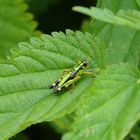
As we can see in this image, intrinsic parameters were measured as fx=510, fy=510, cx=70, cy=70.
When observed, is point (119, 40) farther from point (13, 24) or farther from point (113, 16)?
point (13, 24)

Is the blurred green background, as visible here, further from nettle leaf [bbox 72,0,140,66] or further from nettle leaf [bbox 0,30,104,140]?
nettle leaf [bbox 0,30,104,140]

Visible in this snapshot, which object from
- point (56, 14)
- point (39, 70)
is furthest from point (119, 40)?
point (56, 14)

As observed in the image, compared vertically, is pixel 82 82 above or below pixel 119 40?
below

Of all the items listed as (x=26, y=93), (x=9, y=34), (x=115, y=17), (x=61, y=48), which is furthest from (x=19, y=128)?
(x=9, y=34)

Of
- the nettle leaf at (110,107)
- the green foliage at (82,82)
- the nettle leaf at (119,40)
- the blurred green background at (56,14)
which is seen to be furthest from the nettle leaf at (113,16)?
the blurred green background at (56,14)

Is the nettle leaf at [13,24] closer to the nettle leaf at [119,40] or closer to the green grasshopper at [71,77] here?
the nettle leaf at [119,40]

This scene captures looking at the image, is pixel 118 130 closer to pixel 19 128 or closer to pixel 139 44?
pixel 19 128

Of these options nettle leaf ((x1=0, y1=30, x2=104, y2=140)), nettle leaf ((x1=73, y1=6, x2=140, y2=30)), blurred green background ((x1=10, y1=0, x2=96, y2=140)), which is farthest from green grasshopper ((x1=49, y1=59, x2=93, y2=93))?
blurred green background ((x1=10, y1=0, x2=96, y2=140))
